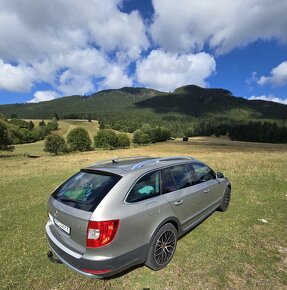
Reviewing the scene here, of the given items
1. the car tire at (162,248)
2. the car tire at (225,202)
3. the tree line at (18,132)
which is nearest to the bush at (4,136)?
the tree line at (18,132)

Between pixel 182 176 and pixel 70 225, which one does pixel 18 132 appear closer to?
pixel 182 176

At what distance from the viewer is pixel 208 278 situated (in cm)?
403

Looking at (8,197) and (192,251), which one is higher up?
(192,251)

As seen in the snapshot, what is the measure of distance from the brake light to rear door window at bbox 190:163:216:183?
2.87 meters

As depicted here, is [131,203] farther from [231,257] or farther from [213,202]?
[213,202]

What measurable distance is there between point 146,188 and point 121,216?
83 cm

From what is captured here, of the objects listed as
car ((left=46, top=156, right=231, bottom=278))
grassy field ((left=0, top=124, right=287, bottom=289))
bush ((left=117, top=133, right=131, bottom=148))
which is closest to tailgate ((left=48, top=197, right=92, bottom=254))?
car ((left=46, top=156, right=231, bottom=278))

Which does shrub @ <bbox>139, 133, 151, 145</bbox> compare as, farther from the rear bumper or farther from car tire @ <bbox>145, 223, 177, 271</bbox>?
the rear bumper

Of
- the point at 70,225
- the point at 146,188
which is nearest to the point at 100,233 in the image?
the point at 70,225

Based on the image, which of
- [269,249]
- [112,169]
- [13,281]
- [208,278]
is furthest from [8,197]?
[269,249]

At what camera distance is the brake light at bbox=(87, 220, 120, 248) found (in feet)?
11.3

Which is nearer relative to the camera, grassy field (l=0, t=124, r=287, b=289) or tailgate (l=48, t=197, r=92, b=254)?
A: tailgate (l=48, t=197, r=92, b=254)

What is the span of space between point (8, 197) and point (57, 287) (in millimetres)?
7677

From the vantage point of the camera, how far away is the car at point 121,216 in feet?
11.4
